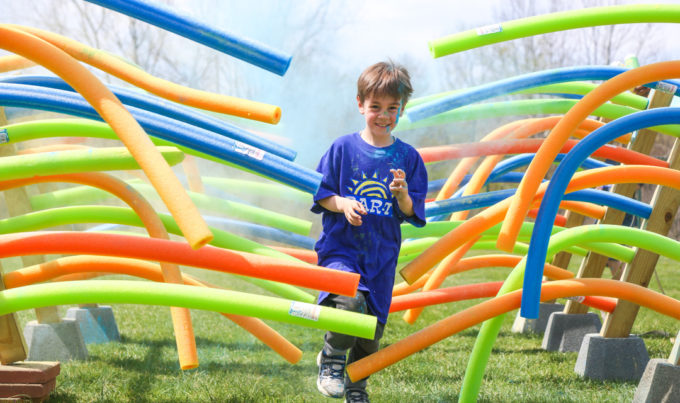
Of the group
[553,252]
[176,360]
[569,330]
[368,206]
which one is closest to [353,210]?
[368,206]

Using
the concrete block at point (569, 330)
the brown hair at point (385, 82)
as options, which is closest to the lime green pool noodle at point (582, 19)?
the brown hair at point (385, 82)

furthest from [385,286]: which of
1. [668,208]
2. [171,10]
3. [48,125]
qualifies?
[668,208]

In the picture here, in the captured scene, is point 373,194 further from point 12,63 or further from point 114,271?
point 12,63

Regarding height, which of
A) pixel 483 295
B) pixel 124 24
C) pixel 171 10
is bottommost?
pixel 483 295

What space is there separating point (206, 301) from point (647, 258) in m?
3.14

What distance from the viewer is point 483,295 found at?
169 inches

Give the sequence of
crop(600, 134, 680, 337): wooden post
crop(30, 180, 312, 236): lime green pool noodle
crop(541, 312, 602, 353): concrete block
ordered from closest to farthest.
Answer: crop(30, 180, 312, 236): lime green pool noodle
crop(600, 134, 680, 337): wooden post
crop(541, 312, 602, 353): concrete block

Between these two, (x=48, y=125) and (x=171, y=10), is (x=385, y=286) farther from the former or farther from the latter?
(x=48, y=125)

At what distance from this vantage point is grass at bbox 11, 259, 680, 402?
3883 millimetres

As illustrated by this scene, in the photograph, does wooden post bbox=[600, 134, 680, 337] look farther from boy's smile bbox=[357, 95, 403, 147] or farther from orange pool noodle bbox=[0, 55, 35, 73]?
orange pool noodle bbox=[0, 55, 35, 73]

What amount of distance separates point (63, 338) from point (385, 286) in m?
2.71

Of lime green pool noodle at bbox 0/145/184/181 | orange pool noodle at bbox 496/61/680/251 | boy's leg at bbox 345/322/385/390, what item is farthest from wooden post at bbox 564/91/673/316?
lime green pool noodle at bbox 0/145/184/181

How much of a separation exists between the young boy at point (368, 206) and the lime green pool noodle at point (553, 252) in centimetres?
48

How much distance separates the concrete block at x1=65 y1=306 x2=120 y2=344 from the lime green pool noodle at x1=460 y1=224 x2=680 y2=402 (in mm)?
3391
